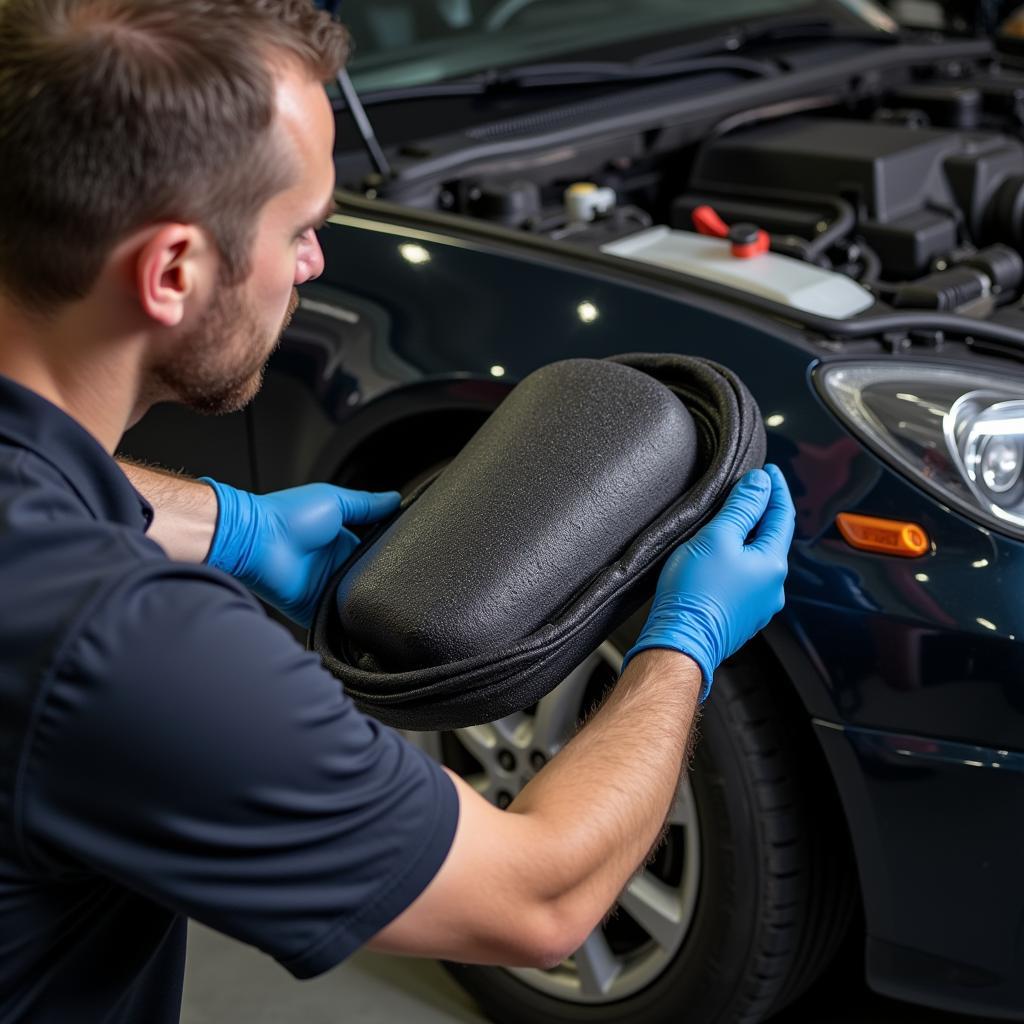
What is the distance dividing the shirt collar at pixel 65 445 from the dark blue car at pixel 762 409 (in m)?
0.84

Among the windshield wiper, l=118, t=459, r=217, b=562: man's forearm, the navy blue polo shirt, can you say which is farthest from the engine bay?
the navy blue polo shirt

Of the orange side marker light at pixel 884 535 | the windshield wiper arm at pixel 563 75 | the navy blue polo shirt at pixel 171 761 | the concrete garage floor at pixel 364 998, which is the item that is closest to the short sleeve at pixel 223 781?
the navy blue polo shirt at pixel 171 761

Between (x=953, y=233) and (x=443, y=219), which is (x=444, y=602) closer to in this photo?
(x=443, y=219)

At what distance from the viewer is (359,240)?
2.04 m

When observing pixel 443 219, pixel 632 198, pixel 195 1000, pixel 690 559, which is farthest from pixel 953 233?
pixel 195 1000

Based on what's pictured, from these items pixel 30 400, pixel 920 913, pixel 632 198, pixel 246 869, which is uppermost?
pixel 30 400

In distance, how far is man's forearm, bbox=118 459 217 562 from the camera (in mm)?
1500

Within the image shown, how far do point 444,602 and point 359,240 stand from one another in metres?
0.90

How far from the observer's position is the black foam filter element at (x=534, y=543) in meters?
1.26

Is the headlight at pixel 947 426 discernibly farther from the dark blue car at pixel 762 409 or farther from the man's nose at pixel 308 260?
the man's nose at pixel 308 260

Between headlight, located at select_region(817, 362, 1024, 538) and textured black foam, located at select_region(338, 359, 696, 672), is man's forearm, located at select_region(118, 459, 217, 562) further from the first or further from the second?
headlight, located at select_region(817, 362, 1024, 538)

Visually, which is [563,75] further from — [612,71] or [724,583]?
[724,583]

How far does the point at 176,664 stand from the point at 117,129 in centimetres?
33

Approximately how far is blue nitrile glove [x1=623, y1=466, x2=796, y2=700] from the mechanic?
0.09 metres
